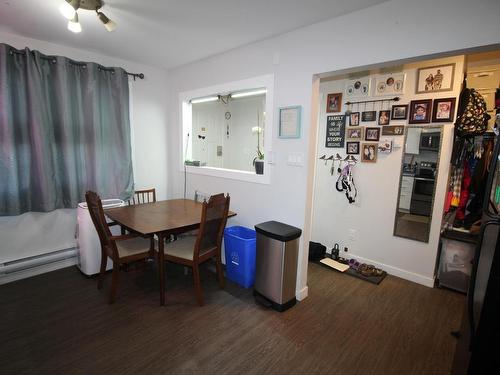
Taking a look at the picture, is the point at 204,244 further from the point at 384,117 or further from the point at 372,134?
the point at 384,117

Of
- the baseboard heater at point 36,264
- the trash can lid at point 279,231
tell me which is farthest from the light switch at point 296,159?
the baseboard heater at point 36,264

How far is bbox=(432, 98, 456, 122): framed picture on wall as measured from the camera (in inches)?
99.5

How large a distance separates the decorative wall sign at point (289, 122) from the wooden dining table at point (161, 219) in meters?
1.02

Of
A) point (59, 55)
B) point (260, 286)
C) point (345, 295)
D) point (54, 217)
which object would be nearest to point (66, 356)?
point (260, 286)

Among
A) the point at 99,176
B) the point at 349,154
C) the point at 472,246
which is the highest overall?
the point at 349,154

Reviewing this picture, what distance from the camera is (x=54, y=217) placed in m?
2.92

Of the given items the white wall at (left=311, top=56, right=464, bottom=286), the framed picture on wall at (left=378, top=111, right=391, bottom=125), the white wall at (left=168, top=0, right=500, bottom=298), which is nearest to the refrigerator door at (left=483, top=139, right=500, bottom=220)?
the white wall at (left=168, top=0, right=500, bottom=298)

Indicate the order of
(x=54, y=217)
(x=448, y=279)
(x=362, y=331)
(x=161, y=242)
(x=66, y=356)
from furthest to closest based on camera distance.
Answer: (x=54, y=217)
(x=448, y=279)
(x=161, y=242)
(x=362, y=331)
(x=66, y=356)

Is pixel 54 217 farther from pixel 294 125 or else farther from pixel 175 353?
pixel 294 125

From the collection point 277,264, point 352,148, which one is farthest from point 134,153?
point 352,148

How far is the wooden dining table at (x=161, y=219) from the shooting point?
87.6 inches

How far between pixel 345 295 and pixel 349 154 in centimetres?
164

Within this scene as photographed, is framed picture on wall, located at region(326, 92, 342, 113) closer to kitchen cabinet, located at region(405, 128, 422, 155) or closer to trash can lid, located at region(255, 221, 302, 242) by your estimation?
kitchen cabinet, located at region(405, 128, 422, 155)

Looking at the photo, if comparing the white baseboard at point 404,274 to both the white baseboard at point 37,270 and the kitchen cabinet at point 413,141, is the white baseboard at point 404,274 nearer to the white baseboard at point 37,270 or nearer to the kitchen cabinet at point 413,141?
the kitchen cabinet at point 413,141
